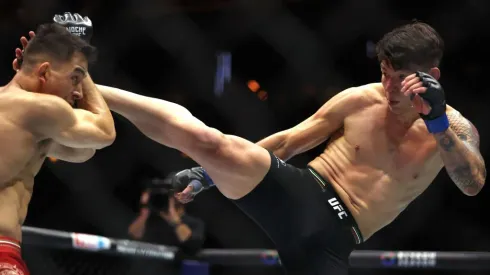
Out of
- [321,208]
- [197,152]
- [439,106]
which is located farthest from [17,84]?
[439,106]

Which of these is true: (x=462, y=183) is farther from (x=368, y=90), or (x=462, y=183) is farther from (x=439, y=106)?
(x=368, y=90)

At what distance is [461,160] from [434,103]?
212mm

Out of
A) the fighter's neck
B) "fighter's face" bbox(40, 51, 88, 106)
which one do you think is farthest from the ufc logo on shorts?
the fighter's neck

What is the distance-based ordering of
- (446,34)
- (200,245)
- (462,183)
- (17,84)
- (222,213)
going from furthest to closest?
(222,213), (446,34), (200,245), (462,183), (17,84)

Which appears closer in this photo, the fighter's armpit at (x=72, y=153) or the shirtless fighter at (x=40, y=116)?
the shirtless fighter at (x=40, y=116)

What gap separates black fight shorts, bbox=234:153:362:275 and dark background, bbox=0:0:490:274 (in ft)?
5.11

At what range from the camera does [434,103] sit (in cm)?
177

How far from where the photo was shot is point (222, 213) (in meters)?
4.12

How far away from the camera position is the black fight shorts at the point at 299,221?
2035mm

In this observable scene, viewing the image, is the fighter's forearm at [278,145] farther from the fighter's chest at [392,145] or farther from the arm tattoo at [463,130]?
the arm tattoo at [463,130]

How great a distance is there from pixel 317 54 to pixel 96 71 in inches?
45.2

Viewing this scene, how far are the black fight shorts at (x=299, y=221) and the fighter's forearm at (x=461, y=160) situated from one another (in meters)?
0.36

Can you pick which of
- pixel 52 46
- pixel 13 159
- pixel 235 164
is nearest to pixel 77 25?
pixel 52 46

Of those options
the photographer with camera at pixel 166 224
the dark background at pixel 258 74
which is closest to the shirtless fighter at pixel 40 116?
the photographer with camera at pixel 166 224
